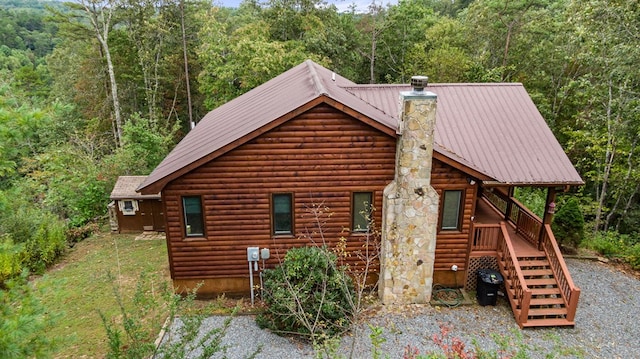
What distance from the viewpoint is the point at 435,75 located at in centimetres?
2611

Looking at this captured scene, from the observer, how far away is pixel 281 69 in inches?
940

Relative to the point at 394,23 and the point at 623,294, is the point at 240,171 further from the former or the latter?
the point at 394,23

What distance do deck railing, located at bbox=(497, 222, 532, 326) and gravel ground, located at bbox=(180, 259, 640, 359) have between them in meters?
0.35

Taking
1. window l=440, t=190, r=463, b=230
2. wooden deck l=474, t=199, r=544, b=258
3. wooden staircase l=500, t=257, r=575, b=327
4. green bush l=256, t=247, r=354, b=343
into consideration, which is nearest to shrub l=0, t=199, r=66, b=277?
green bush l=256, t=247, r=354, b=343

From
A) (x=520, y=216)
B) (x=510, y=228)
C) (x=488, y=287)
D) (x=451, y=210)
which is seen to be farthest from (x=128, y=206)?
(x=520, y=216)

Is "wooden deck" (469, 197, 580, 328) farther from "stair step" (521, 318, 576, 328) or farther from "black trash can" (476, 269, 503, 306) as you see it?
"black trash can" (476, 269, 503, 306)

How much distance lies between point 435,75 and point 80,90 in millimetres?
25518

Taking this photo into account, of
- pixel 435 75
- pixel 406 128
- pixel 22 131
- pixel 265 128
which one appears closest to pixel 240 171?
pixel 265 128

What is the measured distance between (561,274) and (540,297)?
0.80 metres

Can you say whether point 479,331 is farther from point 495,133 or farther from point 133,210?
point 133,210

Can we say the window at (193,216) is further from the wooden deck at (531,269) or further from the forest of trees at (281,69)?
the wooden deck at (531,269)

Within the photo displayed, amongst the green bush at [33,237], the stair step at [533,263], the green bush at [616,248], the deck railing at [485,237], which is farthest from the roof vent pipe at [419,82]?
the green bush at [33,237]

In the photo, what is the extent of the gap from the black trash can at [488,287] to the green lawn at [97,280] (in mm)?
8394

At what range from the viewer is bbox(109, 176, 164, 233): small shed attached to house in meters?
15.6
